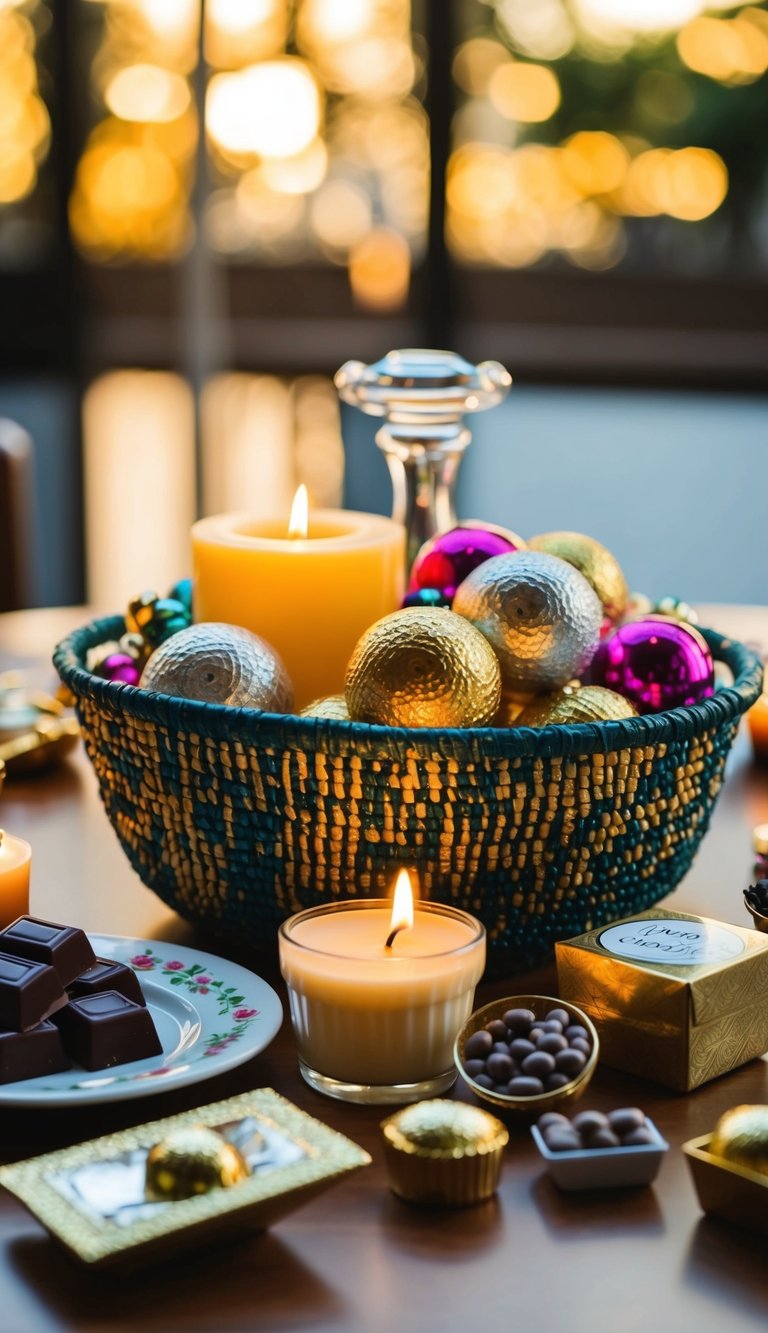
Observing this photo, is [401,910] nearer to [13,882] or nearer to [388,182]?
[13,882]

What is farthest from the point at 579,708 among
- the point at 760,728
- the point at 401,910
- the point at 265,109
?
the point at 265,109

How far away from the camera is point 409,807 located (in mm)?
711

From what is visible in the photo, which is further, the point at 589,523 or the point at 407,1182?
the point at 589,523

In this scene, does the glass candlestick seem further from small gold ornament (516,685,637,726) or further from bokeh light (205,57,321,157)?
bokeh light (205,57,321,157)

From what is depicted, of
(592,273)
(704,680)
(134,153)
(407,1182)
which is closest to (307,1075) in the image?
(407,1182)

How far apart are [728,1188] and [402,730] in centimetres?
24

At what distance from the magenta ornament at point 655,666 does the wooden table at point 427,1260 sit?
0.21 metres

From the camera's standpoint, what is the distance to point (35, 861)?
0.92 m

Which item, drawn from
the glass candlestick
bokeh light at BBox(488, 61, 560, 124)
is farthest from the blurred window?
the glass candlestick

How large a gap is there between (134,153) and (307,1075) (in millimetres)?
3103

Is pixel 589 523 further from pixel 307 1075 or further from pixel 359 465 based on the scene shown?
pixel 307 1075

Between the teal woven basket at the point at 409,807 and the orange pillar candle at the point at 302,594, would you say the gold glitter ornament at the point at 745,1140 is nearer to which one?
the teal woven basket at the point at 409,807

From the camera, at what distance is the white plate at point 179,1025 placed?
0.60 metres

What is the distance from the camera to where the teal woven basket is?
27.6 inches
